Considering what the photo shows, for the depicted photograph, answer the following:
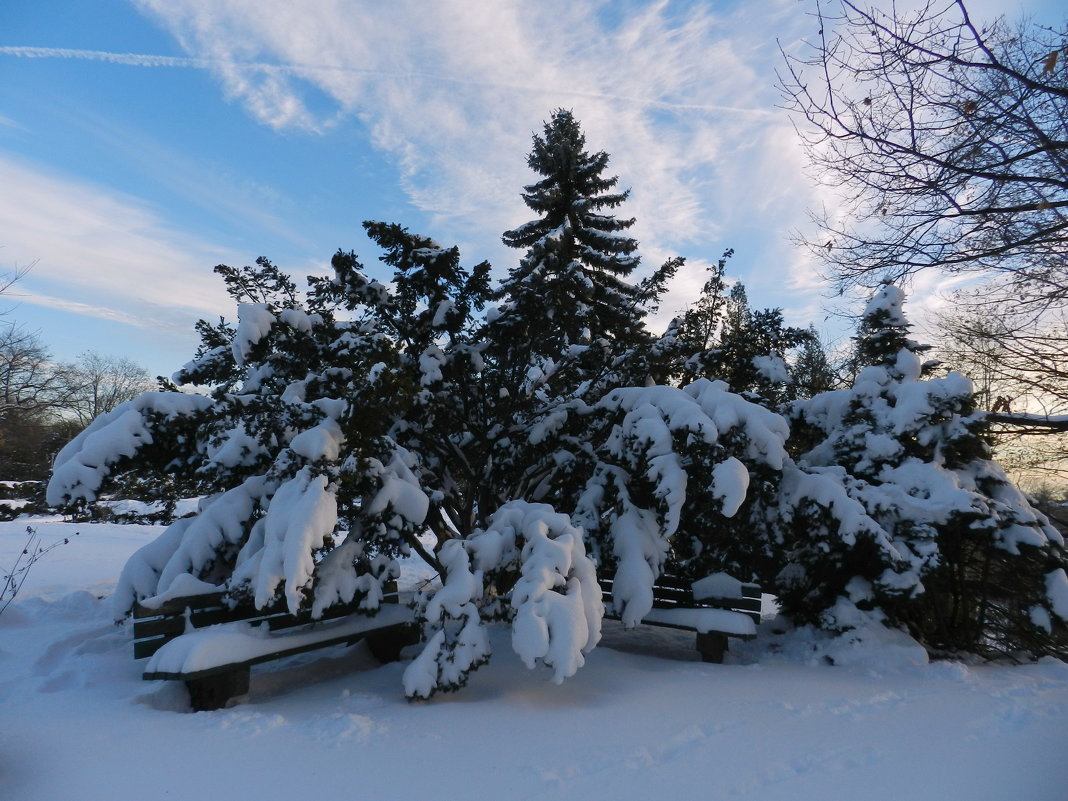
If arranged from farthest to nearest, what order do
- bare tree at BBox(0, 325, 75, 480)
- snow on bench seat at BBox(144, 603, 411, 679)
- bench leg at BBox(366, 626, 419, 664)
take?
1. bare tree at BBox(0, 325, 75, 480)
2. bench leg at BBox(366, 626, 419, 664)
3. snow on bench seat at BBox(144, 603, 411, 679)

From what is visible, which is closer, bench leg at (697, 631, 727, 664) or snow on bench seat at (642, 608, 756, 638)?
snow on bench seat at (642, 608, 756, 638)

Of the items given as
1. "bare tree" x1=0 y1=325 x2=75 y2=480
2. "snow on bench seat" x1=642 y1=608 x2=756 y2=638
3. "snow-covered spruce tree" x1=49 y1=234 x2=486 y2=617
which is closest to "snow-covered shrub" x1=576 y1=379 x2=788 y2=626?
"snow on bench seat" x1=642 y1=608 x2=756 y2=638

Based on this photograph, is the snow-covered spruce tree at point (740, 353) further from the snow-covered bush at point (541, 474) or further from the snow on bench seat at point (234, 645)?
the snow on bench seat at point (234, 645)

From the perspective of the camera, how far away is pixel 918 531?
196 inches

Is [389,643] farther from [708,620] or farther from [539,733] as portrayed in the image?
[708,620]

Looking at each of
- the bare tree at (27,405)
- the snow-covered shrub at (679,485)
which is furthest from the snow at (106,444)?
the bare tree at (27,405)

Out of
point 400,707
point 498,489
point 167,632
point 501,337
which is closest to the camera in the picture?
point 400,707

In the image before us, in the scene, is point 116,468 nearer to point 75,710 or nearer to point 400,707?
point 75,710

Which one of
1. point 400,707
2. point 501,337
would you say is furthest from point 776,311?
point 400,707

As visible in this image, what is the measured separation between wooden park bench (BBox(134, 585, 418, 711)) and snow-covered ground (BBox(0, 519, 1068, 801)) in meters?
0.22

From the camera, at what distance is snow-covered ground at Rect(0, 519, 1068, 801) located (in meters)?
2.61

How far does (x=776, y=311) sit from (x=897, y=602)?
121 inches

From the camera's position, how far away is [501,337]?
6.33 metres

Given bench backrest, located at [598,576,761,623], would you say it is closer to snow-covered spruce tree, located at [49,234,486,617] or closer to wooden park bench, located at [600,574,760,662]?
wooden park bench, located at [600,574,760,662]
